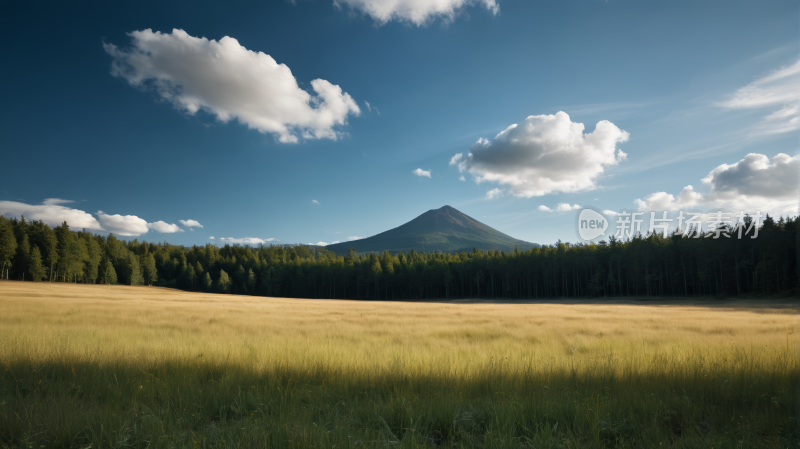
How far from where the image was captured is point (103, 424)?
3.92m

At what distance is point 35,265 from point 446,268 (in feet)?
A: 318

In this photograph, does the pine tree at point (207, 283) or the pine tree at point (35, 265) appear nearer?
Result: the pine tree at point (35, 265)

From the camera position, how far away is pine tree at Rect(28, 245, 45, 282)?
235ft

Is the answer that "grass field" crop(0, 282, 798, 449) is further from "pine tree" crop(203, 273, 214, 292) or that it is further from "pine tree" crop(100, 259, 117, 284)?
"pine tree" crop(203, 273, 214, 292)

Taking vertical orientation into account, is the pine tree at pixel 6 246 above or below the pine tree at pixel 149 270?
above

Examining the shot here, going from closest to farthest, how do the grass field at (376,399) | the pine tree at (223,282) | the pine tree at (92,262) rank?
the grass field at (376,399)
the pine tree at (92,262)
the pine tree at (223,282)

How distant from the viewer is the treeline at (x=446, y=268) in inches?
2356

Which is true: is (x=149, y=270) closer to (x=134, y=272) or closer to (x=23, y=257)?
(x=134, y=272)

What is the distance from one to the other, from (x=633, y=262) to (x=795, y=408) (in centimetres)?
8904

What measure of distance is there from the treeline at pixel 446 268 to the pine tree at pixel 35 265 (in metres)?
0.24

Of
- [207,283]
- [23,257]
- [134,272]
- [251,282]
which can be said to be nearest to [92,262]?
[134,272]

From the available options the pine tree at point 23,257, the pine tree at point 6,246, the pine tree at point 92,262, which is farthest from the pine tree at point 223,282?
the pine tree at point 6,246

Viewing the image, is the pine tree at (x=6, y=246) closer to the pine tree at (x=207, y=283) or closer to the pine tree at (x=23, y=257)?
the pine tree at (x=23, y=257)

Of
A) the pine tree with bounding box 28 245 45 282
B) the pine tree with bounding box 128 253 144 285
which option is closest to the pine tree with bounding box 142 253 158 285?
the pine tree with bounding box 128 253 144 285
